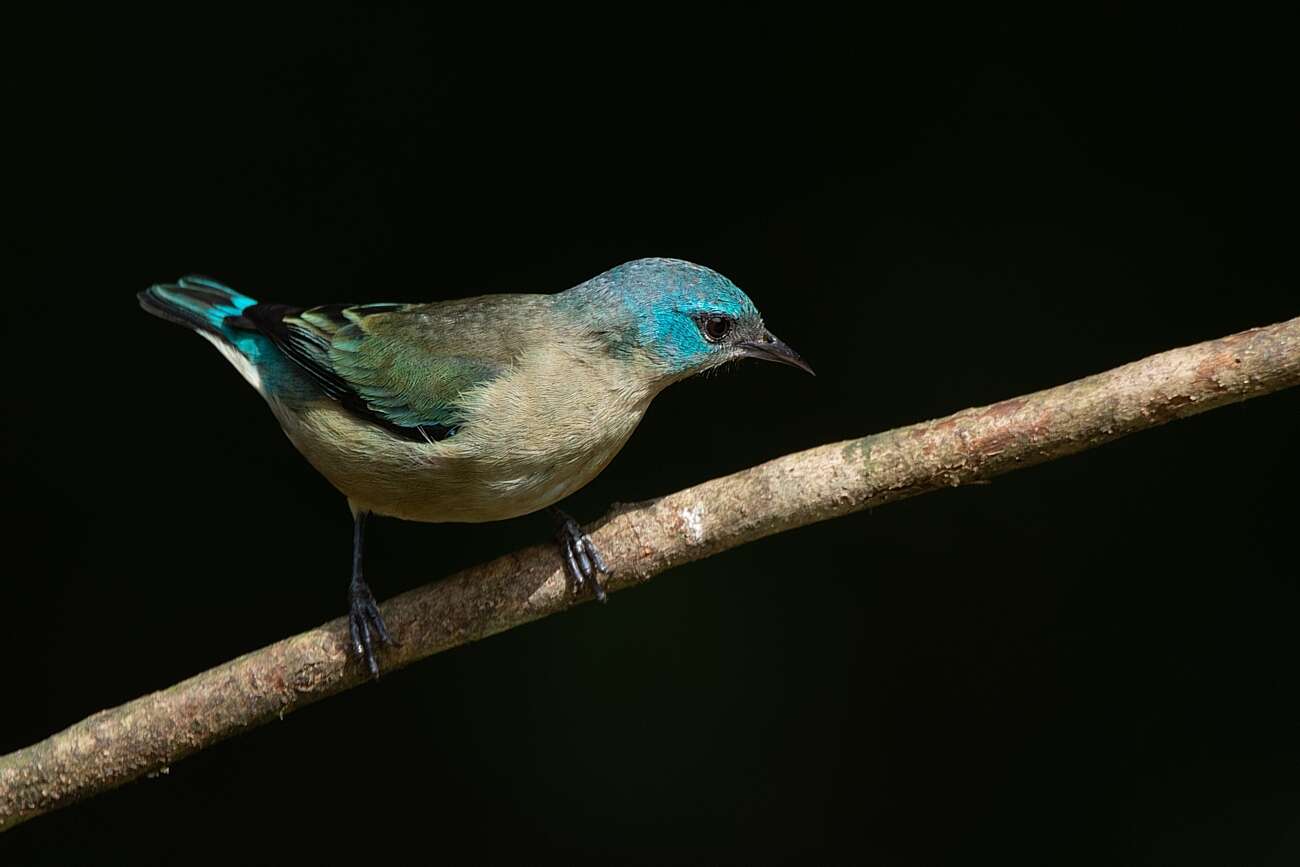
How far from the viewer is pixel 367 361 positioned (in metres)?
3.66

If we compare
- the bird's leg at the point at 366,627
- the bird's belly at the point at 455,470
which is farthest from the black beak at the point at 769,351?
the bird's leg at the point at 366,627

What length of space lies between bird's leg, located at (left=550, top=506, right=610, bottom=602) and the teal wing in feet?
1.40

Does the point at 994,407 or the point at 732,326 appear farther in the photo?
the point at 732,326

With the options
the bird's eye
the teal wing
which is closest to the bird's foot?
the teal wing

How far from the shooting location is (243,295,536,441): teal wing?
343 cm

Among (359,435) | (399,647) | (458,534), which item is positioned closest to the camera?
(399,647)

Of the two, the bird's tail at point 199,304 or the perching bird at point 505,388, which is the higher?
the bird's tail at point 199,304

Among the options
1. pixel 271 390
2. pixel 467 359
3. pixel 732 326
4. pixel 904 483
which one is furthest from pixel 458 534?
pixel 904 483

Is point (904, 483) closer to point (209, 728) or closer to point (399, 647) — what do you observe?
point (399, 647)

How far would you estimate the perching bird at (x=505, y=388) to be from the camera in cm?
330

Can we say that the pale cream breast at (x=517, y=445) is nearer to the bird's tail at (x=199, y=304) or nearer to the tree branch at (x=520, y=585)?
the tree branch at (x=520, y=585)

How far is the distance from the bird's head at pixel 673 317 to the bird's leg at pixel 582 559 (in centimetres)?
52

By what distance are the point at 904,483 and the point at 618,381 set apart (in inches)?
35.0

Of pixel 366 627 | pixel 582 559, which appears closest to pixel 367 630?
pixel 366 627
